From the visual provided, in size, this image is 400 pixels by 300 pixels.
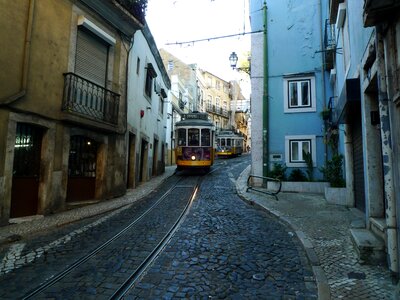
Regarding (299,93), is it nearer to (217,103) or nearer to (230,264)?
(230,264)

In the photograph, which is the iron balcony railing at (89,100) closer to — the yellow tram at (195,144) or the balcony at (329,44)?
the yellow tram at (195,144)

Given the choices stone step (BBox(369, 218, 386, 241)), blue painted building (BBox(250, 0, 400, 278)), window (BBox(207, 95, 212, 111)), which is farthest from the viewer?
window (BBox(207, 95, 212, 111))

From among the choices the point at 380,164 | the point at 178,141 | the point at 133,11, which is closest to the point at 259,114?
the point at 178,141

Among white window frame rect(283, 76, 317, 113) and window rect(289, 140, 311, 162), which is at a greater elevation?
white window frame rect(283, 76, 317, 113)

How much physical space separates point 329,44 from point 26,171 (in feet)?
39.3

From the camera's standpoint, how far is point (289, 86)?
14.4 metres

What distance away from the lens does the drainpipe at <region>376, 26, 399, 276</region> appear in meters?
3.96

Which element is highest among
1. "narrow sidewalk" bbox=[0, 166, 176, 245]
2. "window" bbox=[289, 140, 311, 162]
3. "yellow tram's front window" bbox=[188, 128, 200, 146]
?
"yellow tram's front window" bbox=[188, 128, 200, 146]

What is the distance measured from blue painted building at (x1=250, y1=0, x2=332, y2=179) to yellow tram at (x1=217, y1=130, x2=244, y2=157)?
22.3 meters

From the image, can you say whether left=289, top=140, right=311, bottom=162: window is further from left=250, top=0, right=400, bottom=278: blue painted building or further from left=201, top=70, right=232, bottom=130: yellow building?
left=201, top=70, right=232, bottom=130: yellow building

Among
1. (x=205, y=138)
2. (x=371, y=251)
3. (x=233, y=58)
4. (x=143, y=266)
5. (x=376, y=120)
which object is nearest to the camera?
(x=371, y=251)

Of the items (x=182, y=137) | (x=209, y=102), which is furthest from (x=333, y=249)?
(x=209, y=102)

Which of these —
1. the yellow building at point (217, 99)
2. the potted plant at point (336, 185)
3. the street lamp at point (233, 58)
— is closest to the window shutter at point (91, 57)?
the street lamp at point (233, 58)

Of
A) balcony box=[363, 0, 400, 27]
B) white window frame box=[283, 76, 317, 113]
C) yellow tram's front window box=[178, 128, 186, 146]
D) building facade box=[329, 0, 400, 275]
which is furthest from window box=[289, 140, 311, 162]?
balcony box=[363, 0, 400, 27]
